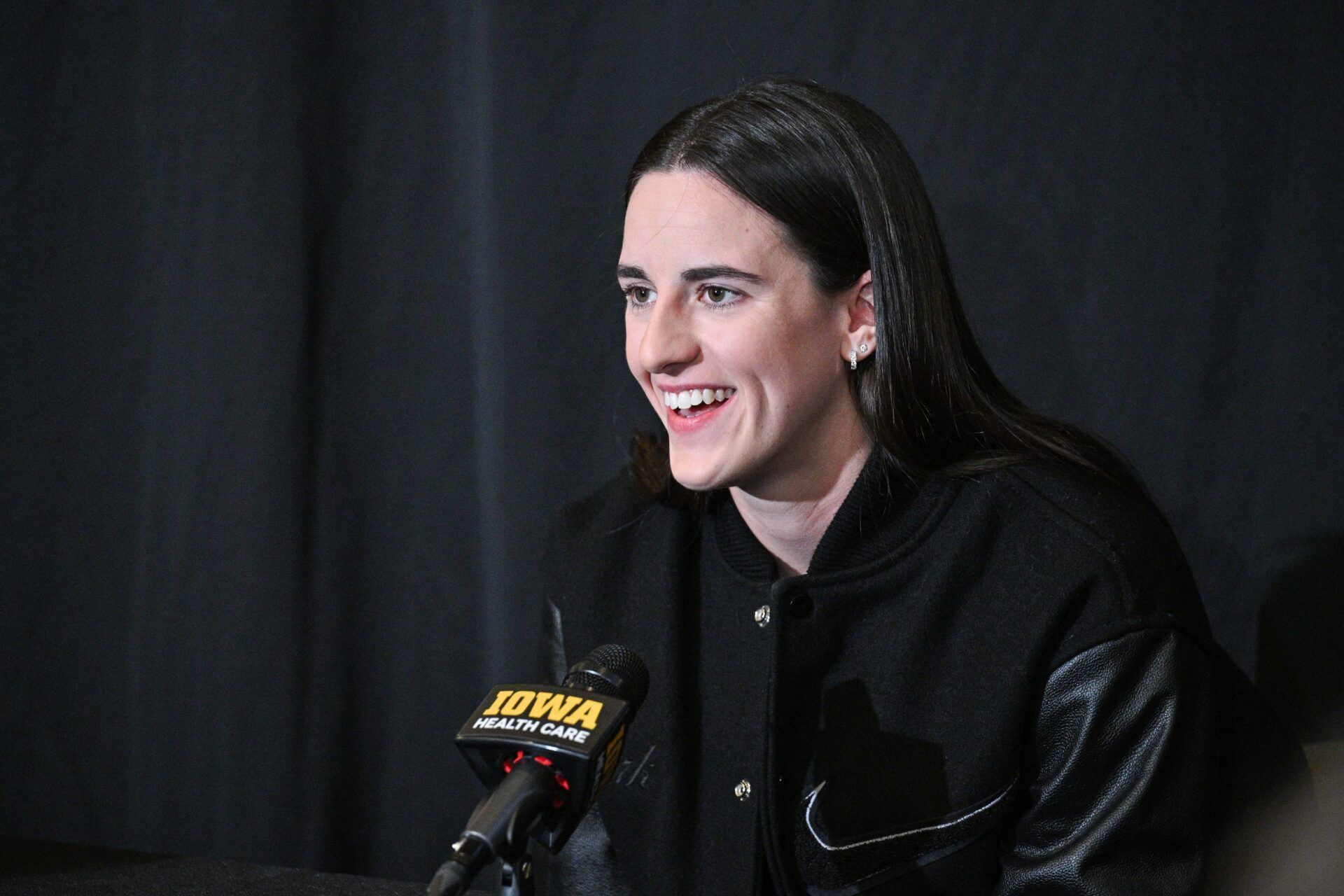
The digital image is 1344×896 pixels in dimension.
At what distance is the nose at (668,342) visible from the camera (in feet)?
4.09

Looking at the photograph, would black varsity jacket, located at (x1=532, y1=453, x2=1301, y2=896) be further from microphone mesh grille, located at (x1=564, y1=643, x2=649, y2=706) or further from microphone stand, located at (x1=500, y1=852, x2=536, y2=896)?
microphone stand, located at (x1=500, y1=852, x2=536, y2=896)

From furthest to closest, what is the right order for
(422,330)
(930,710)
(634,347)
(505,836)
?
(422,330)
(634,347)
(930,710)
(505,836)

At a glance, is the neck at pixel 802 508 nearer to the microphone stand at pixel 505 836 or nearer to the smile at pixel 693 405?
the smile at pixel 693 405

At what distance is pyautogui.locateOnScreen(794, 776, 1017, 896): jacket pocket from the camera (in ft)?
3.95

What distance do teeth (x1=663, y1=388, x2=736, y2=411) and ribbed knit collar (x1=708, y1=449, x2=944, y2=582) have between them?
0.59ft

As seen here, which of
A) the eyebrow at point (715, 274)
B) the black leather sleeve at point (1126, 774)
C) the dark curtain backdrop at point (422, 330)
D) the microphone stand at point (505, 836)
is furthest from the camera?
the dark curtain backdrop at point (422, 330)

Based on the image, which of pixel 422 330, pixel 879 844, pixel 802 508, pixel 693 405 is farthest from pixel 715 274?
pixel 422 330

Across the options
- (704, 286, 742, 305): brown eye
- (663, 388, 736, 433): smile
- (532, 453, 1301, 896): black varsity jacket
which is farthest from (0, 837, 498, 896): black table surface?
(704, 286, 742, 305): brown eye

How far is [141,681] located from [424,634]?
1.49 feet

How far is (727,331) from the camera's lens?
1255mm

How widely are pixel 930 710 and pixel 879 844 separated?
0.15 metres

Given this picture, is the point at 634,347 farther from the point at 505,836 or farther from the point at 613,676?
the point at 505,836

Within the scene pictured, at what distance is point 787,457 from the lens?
1341 mm

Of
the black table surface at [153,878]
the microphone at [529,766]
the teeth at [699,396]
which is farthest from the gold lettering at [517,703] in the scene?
the teeth at [699,396]
